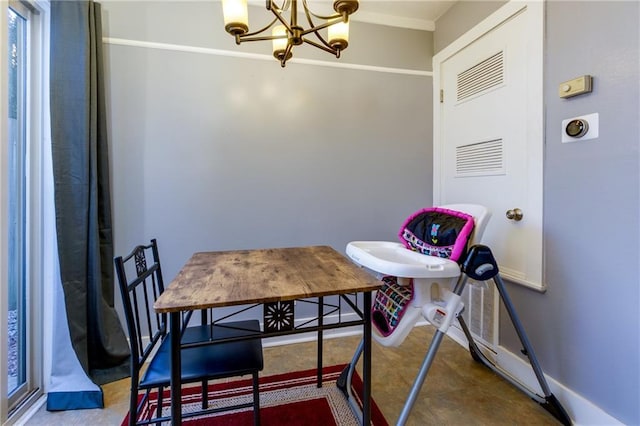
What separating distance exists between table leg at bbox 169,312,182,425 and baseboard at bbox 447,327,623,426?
191 cm

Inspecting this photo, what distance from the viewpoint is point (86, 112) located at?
1840 mm

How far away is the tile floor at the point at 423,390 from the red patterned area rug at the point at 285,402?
0.37ft

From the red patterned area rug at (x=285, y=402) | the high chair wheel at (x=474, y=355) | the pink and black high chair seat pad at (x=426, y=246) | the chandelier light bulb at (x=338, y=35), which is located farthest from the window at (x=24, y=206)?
the high chair wheel at (x=474, y=355)

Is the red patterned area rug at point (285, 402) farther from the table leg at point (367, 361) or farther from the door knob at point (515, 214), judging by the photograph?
the door knob at point (515, 214)

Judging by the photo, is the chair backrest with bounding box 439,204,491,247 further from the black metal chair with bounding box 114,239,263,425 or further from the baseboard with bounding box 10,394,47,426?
the baseboard with bounding box 10,394,47,426

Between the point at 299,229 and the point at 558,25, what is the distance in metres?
2.02

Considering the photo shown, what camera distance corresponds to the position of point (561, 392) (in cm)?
168

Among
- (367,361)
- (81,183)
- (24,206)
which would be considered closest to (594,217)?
(367,361)

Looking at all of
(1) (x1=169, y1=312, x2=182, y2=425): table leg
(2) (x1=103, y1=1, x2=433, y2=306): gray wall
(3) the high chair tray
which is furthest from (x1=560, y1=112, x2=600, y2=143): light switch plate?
(1) (x1=169, y1=312, x2=182, y2=425): table leg

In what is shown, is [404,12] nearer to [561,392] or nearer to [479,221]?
[479,221]

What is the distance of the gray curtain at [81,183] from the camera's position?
177 centimetres

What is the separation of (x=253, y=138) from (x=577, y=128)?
6.50ft

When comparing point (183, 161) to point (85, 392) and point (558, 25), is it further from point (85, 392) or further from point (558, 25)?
point (558, 25)

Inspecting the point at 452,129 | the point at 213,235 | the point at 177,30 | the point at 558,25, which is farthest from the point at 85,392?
the point at 558,25
